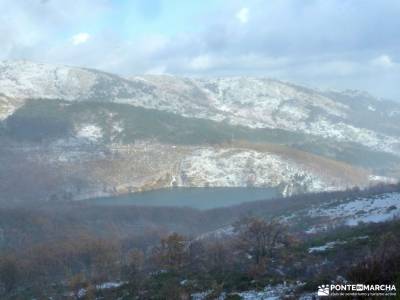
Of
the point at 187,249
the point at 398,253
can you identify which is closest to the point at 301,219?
the point at 187,249

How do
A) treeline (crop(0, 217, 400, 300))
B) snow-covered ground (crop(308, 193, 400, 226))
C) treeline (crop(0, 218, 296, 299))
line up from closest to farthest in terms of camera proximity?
treeline (crop(0, 217, 400, 300)) → treeline (crop(0, 218, 296, 299)) → snow-covered ground (crop(308, 193, 400, 226))

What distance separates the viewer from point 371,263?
20.3 meters

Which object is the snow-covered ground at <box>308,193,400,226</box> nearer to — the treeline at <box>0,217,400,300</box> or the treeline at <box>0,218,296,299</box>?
the treeline at <box>0,218,296,299</box>

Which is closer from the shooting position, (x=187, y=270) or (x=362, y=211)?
(x=187, y=270)

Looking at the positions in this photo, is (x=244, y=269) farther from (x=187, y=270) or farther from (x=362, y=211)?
(x=362, y=211)

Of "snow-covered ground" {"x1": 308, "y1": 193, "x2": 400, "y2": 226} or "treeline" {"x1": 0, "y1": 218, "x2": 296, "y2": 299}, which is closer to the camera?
"treeline" {"x1": 0, "y1": 218, "x2": 296, "y2": 299}

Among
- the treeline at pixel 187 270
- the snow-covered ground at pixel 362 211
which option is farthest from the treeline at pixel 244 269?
the snow-covered ground at pixel 362 211

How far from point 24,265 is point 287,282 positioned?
2338 inches

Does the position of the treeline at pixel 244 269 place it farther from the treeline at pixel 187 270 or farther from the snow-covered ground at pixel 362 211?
the snow-covered ground at pixel 362 211

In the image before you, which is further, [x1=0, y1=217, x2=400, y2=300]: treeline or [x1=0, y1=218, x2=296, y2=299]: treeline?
[x1=0, y1=218, x2=296, y2=299]: treeline

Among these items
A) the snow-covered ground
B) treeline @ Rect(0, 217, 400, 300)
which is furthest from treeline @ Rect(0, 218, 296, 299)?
the snow-covered ground

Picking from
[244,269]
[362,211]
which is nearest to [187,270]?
[244,269]

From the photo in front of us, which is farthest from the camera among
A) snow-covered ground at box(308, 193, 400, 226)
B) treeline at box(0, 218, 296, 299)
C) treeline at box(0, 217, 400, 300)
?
snow-covered ground at box(308, 193, 400, 226)

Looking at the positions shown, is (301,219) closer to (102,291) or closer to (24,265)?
(24,265)
